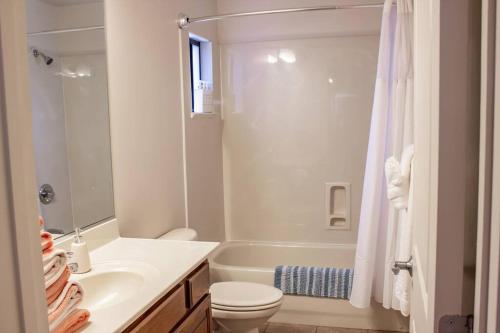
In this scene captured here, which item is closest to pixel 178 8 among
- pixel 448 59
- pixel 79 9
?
pixel 79 9

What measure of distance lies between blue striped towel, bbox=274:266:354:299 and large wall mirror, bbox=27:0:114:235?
52.5 inches

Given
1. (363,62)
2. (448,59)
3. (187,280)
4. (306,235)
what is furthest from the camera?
(306,235)

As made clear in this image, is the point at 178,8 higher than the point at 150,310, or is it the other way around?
the point at 178,8

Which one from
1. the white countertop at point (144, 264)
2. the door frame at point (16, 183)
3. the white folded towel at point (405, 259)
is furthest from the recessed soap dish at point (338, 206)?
the door frame at point (16, 183)

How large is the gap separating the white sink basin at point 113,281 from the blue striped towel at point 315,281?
4.72 feet

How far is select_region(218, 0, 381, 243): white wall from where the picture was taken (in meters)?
3.30

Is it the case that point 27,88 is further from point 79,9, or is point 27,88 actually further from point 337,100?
point 337,100

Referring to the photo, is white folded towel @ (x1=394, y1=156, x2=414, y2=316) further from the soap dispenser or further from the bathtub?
the soap dispenser

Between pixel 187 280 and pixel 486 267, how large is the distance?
3.79 feet

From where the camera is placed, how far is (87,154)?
72.2 inches

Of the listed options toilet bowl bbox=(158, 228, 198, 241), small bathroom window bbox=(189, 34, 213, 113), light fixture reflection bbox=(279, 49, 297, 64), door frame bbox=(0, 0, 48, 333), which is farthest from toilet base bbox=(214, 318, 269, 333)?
light fixture reflection bbox=(279, 49, 297, 64)

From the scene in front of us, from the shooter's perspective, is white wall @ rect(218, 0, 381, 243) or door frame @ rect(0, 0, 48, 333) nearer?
door frame @ rect(0, 0, 48, 333)

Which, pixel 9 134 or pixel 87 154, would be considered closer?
pixel 9 134

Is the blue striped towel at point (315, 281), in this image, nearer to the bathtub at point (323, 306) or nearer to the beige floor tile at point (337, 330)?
the bathtub at point (323, 306)
